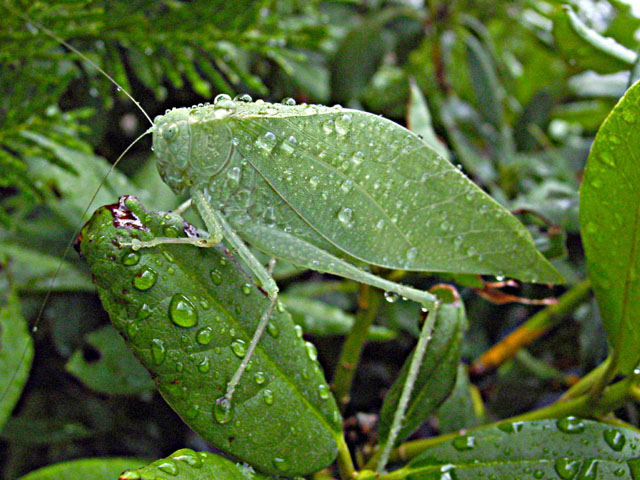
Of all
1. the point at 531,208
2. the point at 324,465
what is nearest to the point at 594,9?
the point at 531,208

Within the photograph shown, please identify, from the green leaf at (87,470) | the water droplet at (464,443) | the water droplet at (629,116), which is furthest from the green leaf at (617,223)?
the green leaf at (87,470)

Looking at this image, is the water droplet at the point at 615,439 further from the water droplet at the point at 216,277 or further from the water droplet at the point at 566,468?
the water droplet at the point at 216,277

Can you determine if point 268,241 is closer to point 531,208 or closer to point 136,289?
point 136,289

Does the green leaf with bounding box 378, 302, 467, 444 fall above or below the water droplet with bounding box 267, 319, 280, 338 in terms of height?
below

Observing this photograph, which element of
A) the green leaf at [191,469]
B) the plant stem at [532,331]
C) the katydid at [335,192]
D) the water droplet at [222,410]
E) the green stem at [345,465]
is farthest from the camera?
the plant stem at [532,331]

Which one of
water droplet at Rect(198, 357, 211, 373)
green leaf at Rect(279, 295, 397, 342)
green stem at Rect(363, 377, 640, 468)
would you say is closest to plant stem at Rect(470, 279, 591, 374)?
green leaf at Rect(279, 295, 397, 342)

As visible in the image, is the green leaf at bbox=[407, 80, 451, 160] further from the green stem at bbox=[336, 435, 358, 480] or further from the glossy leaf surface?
the green stem at bbox=[336, 435, 358, 480]
